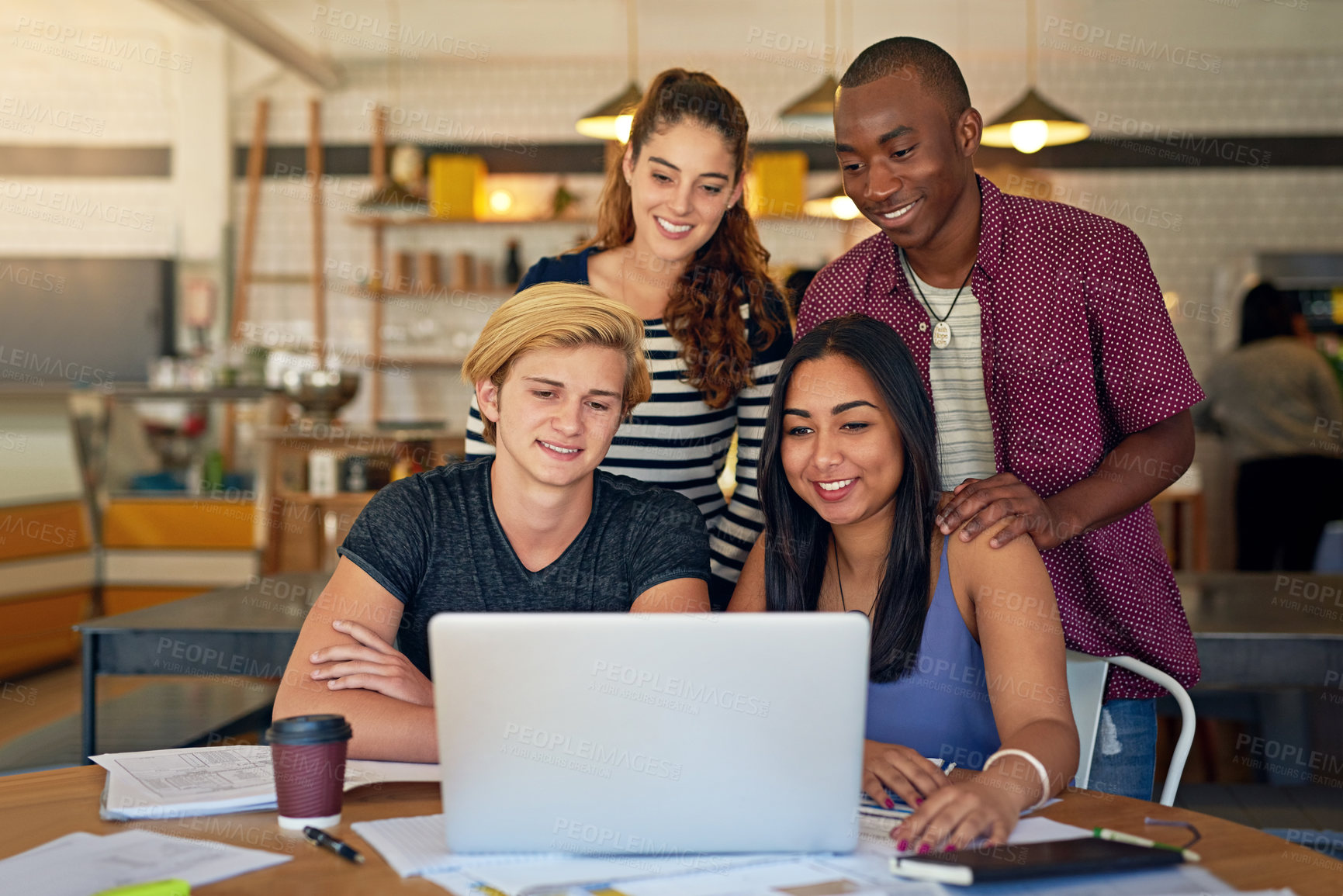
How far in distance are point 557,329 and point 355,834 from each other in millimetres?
789

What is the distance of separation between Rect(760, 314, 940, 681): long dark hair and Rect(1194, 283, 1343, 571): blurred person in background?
4369mm

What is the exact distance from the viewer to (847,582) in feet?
5.78

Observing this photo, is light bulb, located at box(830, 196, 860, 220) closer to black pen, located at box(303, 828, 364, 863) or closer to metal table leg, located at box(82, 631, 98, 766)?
metal table leg, located at box(82, 631, 98, 766)

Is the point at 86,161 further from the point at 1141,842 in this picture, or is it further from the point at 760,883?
the point at 1141,842

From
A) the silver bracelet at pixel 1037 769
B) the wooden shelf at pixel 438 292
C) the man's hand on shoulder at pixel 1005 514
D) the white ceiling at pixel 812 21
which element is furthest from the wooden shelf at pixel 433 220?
the silver bracelet at pixel 1037 769

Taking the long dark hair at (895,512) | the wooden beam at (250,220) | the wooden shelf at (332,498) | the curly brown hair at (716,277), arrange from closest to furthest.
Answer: the long dark hair at (895,512)
the curly brown hair at (716,277)
the wooden shelf at (332,498)
the wooden beam at (250,220)

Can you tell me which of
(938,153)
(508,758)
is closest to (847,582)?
(938,153)

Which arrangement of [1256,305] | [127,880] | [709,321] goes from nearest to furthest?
[127,880]
[709,321]
[1256,305]

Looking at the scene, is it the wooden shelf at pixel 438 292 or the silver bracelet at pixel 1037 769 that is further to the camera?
the wooden shelf at pixel 438 292

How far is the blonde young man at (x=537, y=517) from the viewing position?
170 centimetres

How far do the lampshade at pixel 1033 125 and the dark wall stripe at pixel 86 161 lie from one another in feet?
16.5

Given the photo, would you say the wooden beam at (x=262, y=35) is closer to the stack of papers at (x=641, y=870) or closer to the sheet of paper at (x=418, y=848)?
the sheet of paper at (x=418, y=848)

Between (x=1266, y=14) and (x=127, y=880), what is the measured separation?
280 inches

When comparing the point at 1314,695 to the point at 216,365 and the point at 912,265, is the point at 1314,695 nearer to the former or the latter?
the point at 912,265
